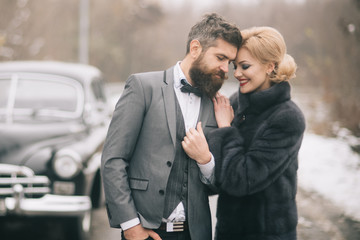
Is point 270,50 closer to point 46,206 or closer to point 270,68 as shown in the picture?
point 270,68

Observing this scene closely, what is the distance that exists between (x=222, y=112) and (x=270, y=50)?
1.50 ft

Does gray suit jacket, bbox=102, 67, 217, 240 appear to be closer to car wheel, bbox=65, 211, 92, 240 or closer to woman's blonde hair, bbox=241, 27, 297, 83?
woman's blonde hair, bbox=241, 27, 297, 83

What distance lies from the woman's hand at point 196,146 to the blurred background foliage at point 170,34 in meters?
0.74

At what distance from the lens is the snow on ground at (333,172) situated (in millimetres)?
6129

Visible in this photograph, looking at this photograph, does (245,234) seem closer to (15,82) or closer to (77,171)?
(77,171)

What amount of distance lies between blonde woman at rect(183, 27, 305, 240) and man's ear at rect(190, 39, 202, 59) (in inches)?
11.1

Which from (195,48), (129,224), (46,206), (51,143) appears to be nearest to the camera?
(129,224)

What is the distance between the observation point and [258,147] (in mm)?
2299

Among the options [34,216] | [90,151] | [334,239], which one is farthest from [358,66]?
[34,216]

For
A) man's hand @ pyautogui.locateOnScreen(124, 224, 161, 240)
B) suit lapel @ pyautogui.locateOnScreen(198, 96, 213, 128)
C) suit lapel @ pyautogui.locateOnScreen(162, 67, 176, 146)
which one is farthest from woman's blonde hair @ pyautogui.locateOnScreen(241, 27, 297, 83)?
man's hand @ pyautogui.locateOnScreen(124, 224, 161, 240)

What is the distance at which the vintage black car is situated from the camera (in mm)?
4109

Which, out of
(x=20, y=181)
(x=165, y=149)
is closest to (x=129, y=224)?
(x=165, y=149)

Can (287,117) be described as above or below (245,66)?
below

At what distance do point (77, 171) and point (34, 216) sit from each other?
613 mm
